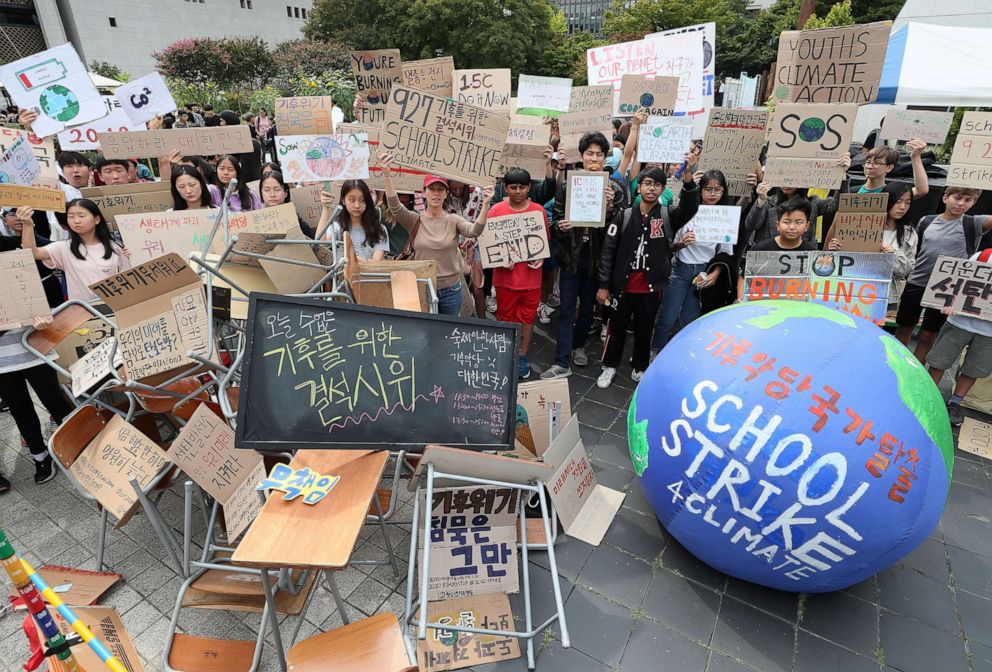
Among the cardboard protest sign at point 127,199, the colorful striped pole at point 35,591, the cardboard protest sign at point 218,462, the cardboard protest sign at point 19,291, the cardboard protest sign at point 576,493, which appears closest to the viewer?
the colorful striped pole at point 35,591

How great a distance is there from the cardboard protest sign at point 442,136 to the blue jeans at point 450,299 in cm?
105

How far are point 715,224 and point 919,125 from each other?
3.70 meters

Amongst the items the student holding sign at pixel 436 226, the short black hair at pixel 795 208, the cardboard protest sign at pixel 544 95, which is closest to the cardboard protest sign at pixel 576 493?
the student holding sign at pixel 436 226

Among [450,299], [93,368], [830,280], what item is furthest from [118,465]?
[830,280]

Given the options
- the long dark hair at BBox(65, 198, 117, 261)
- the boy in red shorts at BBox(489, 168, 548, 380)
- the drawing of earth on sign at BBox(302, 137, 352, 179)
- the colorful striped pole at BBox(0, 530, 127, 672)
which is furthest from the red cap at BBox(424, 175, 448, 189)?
the colorful striped pole at BBox(0, 530, 127, 672)

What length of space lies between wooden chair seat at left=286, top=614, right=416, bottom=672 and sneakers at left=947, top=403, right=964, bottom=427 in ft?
18.4

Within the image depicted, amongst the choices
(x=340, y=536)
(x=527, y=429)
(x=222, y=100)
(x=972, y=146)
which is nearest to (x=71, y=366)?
(x=340, y=536)

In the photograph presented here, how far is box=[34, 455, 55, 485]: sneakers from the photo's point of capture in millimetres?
4367

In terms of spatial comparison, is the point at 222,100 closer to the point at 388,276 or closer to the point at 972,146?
the point at 388,276

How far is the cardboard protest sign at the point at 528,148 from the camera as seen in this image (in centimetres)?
602

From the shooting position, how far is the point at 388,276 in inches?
163

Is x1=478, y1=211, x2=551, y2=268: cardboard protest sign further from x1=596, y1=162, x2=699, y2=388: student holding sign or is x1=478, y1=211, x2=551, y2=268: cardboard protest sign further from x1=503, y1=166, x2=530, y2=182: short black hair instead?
x1=596, y1=162, x2=699, y2=388: student holding sign

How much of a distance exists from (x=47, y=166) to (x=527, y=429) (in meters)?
5.69

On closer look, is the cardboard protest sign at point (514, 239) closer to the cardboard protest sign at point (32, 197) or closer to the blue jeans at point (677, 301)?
the blue jeans at point (677, 301)
